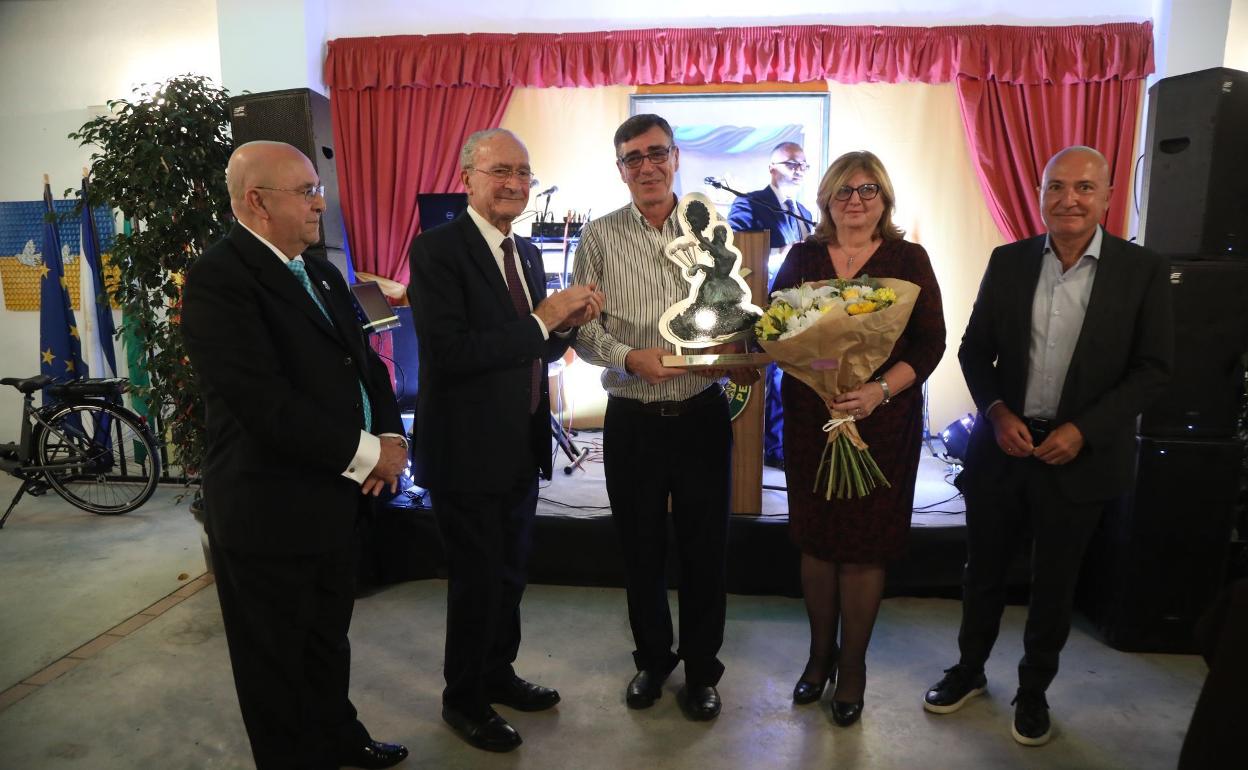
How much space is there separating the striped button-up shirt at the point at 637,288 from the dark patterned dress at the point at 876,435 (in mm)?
356

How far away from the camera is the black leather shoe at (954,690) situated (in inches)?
99.7

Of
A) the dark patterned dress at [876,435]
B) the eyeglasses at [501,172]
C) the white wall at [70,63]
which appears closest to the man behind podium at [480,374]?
the eyeglasses at [501,172]

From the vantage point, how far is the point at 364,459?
1826mm

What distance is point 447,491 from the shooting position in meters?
2.14

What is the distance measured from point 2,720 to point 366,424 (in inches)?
74.6

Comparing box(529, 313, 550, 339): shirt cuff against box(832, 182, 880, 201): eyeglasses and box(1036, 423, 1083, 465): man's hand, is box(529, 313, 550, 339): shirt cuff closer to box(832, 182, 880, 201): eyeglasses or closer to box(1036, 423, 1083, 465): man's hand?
box(832, 182, 880, 201): eyeglasses

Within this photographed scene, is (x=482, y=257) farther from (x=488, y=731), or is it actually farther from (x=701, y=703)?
(x=701, y=703)

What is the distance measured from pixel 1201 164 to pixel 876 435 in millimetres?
1697

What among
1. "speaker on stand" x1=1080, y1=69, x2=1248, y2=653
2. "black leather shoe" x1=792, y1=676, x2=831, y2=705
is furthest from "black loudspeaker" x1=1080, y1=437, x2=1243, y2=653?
"black leather shoe" x1=792, y1=676, x2=831, y2=705

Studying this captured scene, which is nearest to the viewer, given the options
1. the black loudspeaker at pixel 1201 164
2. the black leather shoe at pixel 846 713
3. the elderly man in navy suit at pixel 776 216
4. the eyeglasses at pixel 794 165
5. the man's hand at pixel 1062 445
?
the man's hand at pixel 1062 445

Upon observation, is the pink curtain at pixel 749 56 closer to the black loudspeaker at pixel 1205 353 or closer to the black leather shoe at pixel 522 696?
the black loudspeaker at pixel 1205 353

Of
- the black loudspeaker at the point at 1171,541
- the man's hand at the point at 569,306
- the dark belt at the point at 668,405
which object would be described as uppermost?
the man's hand at the point at 569,306

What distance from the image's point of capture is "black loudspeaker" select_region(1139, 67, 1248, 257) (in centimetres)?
266

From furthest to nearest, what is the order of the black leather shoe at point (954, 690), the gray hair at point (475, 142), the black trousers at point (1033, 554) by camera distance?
the black leather shoe at point (954, 690) → the black trousers at point (1033, 554) → the gray hair at point (475, 142)
